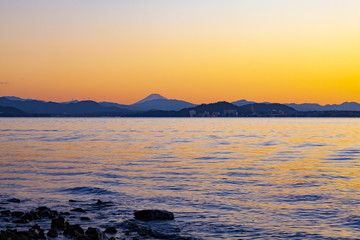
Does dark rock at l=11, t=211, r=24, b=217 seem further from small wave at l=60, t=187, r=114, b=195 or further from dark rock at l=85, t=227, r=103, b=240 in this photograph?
small wave at l=60, t=187, r=114, b=195

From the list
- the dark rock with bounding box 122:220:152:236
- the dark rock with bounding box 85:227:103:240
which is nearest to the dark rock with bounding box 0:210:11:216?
the dark rock with bounding box 122:220:152:236

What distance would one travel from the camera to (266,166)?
101 feet

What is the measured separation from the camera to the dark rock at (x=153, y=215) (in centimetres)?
1508

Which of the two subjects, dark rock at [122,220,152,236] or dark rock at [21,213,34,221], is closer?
dark rock at [122,220,152,236]

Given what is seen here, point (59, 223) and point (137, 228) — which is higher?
point (59, 223)

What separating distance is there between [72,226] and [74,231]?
1.62ft

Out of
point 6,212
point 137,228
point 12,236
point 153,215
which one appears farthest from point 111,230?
point 6,212

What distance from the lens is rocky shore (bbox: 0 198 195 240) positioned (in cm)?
1237

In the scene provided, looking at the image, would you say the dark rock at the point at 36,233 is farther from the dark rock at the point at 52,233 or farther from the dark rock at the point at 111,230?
the dark rock at the point at 111,230

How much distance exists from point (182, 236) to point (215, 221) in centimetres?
209

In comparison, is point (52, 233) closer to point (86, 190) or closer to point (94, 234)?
point (94, 234)

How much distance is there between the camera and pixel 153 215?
15.1 meters

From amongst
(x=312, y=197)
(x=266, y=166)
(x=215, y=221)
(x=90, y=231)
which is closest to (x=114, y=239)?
(x=90, y=231)

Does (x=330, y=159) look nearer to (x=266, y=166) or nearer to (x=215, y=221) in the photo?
(x=266, y=166)
